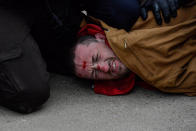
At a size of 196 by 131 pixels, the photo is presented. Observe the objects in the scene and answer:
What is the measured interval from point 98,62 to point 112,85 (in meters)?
0.24

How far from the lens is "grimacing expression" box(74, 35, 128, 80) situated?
7.65 feet

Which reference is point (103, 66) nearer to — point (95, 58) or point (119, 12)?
point (95, 58)

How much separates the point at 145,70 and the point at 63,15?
0.72m

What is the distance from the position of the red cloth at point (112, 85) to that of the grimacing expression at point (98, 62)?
0.09 m

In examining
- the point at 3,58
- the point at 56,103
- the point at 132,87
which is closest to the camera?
the point at 3,58

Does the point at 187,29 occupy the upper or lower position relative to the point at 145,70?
upper

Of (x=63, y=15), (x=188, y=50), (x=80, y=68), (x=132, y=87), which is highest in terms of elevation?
(x=63, y=15)

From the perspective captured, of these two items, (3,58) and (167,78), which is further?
(167,78)

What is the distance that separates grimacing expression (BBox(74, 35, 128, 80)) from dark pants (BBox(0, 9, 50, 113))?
333 millimetres

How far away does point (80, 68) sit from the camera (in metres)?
2.42

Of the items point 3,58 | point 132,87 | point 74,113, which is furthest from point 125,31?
point 3,58

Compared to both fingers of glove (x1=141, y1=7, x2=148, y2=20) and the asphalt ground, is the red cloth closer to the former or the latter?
the asphalt ground

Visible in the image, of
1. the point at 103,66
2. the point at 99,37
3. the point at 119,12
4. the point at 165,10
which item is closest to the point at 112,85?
the point at 103,66

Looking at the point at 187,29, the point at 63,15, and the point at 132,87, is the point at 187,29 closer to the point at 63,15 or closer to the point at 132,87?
the point at 132,87
